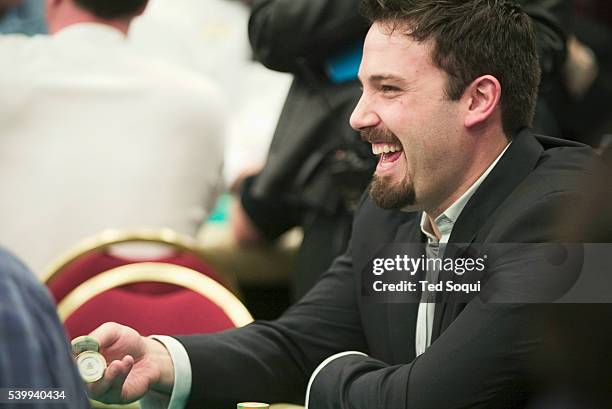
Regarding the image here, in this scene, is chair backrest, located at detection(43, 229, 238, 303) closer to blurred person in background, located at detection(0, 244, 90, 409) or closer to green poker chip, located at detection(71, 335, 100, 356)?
green poker chip, located at detection(71, 335, 100, 356)

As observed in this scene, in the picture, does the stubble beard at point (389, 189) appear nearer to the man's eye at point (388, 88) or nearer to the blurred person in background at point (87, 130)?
the man's eye at point (388, 88)

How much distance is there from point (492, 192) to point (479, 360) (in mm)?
309

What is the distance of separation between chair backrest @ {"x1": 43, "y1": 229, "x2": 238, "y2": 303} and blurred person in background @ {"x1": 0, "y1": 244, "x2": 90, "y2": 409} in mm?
1137

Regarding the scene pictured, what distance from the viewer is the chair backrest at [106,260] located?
7.77 feet

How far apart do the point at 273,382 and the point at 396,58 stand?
0.58 metres

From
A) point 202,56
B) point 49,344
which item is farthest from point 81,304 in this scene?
point 202,56

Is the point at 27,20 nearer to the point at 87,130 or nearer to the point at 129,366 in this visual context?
the point at 87,130

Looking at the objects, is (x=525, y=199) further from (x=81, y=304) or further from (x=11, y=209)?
(x=11, y=209)

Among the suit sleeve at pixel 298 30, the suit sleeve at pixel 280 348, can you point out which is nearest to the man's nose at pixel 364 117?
the suit sleeve at pixel 280 348

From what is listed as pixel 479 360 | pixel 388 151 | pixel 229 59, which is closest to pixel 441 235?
pixel 388 151

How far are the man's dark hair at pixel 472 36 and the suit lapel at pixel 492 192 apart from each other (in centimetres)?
7

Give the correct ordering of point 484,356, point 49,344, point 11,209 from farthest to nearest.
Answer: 1. point 11,209
2. point 484,356
3. point 49,344

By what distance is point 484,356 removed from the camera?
6.17 feet

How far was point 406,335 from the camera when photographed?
212 centimetres
